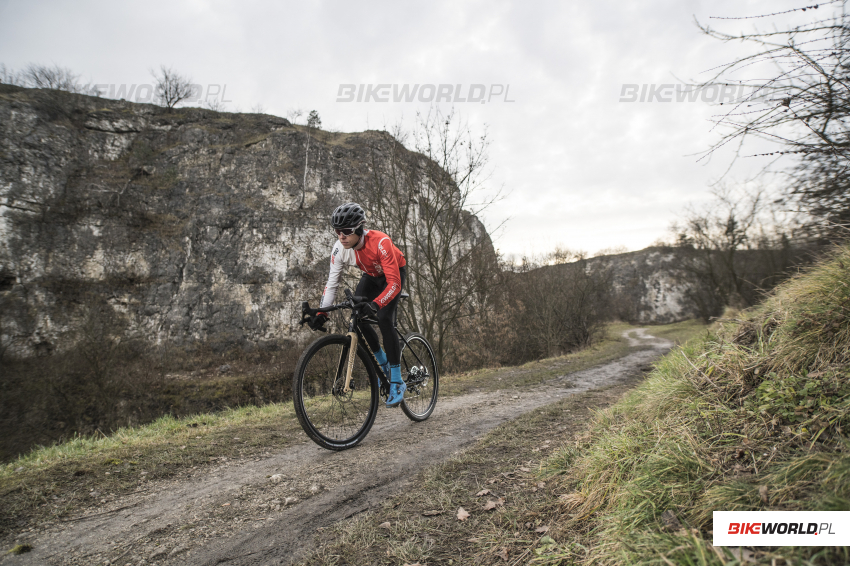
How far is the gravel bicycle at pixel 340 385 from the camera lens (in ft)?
12.3

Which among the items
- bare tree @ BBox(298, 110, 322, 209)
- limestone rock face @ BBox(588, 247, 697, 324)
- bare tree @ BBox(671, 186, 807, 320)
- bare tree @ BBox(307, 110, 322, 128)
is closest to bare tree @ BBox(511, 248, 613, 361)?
bare tree @ BBox(671, 186, 807, 320)

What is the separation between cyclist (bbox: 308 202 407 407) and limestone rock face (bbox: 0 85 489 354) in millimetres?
31289

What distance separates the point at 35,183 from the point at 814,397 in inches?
2099

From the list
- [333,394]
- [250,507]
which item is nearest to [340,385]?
[333,394]

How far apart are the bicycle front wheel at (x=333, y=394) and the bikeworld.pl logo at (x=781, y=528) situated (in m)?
3.13

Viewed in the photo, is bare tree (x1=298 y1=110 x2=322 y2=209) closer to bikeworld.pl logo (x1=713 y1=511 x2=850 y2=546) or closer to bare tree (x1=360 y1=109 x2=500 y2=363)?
bare tree (x1=360 y1=109 x2=500 y2=363)

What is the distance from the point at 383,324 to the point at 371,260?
771 millimetres

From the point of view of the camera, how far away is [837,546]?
1.07 meters

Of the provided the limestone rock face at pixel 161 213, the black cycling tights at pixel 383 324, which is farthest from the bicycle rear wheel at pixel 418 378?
the limestone rock face at pixel 161 213

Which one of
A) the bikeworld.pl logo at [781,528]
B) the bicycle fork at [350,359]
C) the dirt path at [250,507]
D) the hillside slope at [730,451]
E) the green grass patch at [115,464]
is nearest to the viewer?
the bikeworld.pl logo at [781,528]

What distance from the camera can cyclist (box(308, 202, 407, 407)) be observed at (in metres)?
4.25

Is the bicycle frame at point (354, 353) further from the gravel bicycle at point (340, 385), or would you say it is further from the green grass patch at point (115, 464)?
the green grass patch at point (115, 464)

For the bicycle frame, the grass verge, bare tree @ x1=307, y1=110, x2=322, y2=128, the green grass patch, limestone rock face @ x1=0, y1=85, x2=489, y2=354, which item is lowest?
the green grass patch

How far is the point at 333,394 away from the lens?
13.1ft
